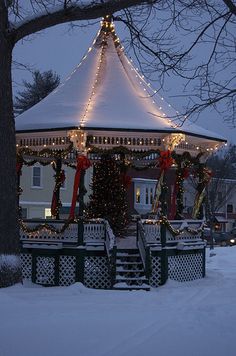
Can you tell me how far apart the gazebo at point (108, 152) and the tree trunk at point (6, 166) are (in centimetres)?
376

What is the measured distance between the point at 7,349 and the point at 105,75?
13529 millimetres

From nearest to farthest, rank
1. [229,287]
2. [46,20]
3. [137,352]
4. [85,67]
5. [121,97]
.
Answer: [137,352] → [46,20] → [229,287] → [121,97] → [85,67]

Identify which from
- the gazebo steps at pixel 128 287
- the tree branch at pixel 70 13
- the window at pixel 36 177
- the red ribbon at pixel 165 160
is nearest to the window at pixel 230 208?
the window at pixel 36 177

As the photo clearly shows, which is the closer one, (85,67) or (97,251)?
(97,251)

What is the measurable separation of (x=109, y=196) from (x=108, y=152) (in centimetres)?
257

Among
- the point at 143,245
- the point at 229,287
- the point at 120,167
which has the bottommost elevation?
the point at 229,287

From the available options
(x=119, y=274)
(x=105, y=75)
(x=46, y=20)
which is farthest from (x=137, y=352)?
(x=105, y=75)

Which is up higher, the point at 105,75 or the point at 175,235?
the point at 105,75

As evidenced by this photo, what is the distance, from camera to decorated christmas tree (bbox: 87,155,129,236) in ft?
64.7

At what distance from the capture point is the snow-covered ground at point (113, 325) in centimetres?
755

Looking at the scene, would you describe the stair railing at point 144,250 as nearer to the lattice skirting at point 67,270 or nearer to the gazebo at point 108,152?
the gazebo at point 108,152

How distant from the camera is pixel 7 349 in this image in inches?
296

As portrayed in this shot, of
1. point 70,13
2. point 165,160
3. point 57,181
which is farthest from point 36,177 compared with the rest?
point 70,13

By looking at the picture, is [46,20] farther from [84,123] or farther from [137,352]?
[137,352]
